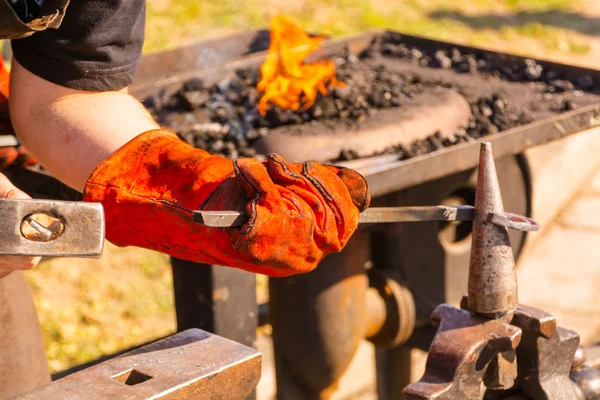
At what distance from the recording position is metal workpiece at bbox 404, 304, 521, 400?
1.63 metres

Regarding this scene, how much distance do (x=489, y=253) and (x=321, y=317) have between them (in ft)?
3.16

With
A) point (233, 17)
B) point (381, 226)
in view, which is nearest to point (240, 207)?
point (381, 226)

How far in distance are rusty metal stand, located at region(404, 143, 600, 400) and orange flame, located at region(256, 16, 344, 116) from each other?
4.06ft

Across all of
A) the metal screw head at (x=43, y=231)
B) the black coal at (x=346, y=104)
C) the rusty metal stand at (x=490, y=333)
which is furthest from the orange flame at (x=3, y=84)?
the rusty metal stand at (x=490, y=333)

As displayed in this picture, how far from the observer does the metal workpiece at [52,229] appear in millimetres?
1167

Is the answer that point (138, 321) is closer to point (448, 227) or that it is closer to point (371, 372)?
point (371, 372)

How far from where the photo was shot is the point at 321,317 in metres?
2.56

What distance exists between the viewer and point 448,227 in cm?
316

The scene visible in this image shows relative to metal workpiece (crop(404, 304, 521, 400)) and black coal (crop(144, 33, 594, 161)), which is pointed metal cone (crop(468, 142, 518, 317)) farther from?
black coal (crop(144, 33, 594, 161))

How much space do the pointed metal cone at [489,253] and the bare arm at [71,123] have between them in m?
0.71

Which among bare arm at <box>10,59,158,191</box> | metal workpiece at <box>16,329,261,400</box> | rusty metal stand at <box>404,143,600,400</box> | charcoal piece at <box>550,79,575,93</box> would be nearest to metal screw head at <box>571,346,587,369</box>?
rusty metal stand at <box>404,143,600,400</box>

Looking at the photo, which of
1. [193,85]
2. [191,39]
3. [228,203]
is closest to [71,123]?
[228,203]

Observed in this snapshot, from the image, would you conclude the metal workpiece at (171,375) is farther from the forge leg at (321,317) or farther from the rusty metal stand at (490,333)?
the forge leg at (321,317)

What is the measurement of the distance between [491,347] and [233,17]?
6.11 meters
